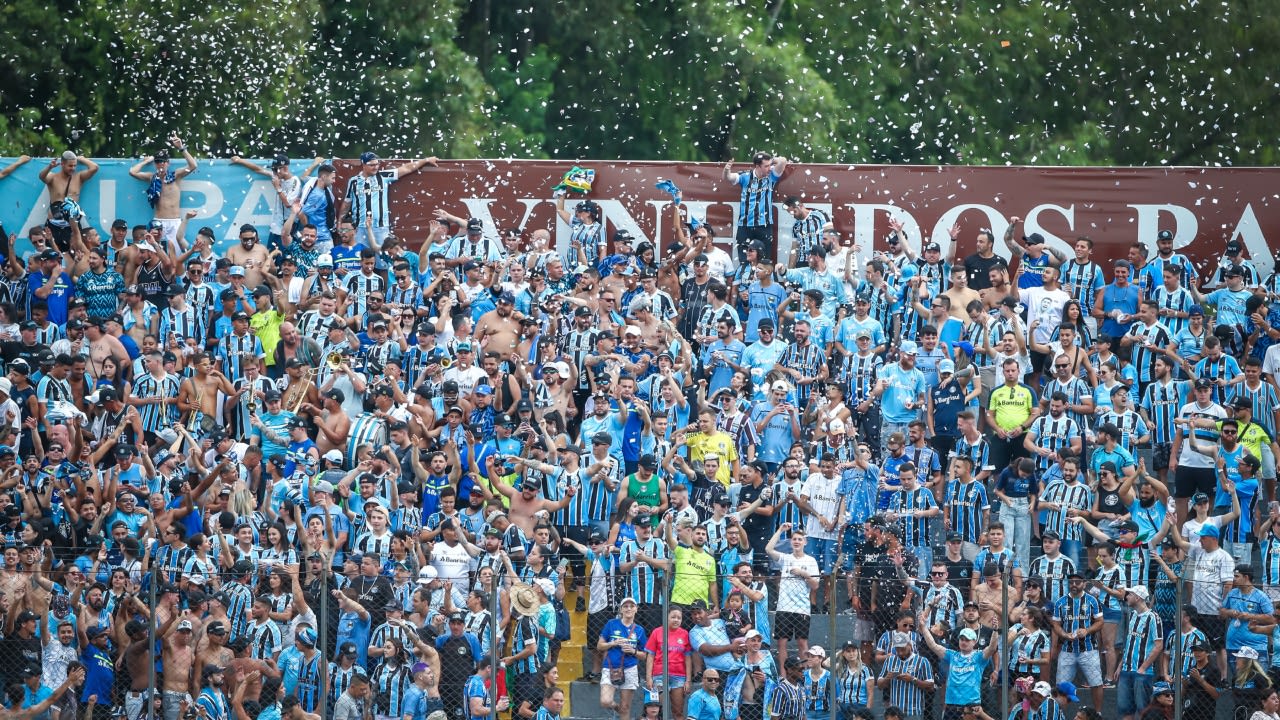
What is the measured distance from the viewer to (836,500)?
1888 cm

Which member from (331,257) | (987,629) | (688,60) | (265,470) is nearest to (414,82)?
(688,60)

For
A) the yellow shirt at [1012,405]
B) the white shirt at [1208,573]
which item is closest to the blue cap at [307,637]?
the yellow shirt at [1012,405]

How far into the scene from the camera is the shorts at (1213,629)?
54.3 feet

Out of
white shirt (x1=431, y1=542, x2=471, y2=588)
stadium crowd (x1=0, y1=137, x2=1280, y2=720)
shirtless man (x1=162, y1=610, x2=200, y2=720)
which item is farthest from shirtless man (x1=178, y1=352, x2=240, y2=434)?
shirtless man (x1=162, y1=610, x2=200, y2=720)

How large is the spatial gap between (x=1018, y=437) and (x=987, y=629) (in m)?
3.41

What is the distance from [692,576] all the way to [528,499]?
202 centimetres

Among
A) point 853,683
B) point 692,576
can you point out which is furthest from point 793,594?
point 853,683

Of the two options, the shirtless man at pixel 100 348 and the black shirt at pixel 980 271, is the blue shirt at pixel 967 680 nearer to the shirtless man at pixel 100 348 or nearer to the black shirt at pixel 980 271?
the black shirt at pixel 980 271

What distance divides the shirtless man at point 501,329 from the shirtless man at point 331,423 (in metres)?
1.73

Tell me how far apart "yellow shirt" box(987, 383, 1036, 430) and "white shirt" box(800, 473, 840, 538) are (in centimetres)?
194

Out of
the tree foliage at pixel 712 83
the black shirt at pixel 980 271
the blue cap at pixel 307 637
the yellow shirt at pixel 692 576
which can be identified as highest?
the tree foliage at pixel 712 83

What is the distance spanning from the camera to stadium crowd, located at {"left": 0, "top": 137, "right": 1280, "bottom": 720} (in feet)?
55.4

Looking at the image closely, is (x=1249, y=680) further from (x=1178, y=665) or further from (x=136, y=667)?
(x=136, y=667)

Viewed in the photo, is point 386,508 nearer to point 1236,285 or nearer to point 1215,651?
point 1215,651
